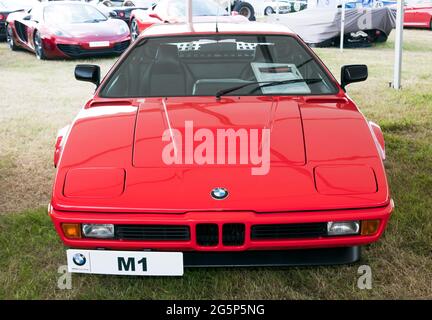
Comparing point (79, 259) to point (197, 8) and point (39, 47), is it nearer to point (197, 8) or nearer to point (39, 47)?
point (39, 47)

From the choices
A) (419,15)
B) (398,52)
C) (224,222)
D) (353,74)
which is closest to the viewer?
(224,222)

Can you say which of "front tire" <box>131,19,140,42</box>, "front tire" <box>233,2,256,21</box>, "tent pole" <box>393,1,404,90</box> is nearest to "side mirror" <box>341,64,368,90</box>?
"tent pole" <box>393,1,404,90</box>

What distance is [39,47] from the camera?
409 inches

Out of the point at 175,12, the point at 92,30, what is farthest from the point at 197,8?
the point at 92,30

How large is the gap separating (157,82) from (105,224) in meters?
1.28

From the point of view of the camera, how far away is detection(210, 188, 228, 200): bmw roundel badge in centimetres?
228

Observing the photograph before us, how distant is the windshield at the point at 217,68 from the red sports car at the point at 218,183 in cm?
8

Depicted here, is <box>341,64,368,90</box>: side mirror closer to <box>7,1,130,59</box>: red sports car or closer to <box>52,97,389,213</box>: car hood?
<box>52,97,389,213</box>: car hood

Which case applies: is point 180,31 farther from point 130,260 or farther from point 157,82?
point 130,260

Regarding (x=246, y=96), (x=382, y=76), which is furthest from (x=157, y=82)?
(x=382, y=76)

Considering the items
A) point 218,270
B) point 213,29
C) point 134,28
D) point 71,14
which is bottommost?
point 134,28

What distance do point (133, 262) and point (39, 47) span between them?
8.99m
